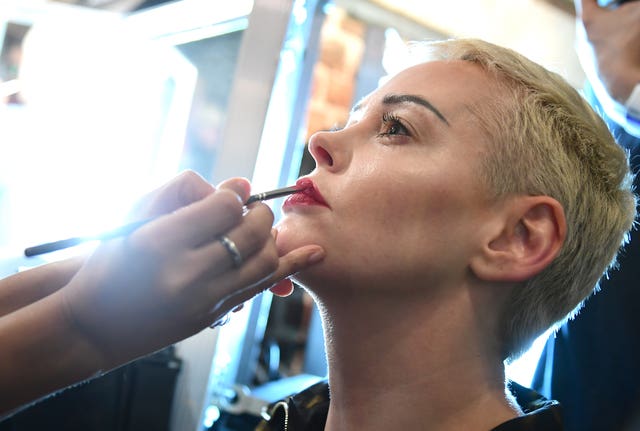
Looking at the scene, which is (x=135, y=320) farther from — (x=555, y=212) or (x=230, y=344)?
(x=230, y=344)

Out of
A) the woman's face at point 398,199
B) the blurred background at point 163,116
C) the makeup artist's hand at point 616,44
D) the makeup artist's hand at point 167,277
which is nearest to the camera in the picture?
the makeup artist's hand at point 167,277

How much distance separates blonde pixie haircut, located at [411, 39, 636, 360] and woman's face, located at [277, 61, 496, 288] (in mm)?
51

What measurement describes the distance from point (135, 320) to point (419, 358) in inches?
18.5

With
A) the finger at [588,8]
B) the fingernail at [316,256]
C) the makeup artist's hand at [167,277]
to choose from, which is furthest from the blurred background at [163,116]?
the makeup artist's hand at [167,277]

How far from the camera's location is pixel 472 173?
3.21ft

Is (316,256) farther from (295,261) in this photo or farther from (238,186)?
(238,186)

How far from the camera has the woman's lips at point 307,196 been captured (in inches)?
38.0

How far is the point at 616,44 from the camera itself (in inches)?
54.1

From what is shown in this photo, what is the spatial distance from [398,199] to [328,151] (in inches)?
5.7

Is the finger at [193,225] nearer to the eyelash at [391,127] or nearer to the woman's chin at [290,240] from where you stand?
the woman's chin at [290,240]

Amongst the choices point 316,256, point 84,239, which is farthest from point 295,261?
point 84,239

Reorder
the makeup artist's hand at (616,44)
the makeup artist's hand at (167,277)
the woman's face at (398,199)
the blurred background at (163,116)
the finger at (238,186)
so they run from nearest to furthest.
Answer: the makeup artist's hand at (167,277), the finger at (238,186), the woman's face at (398,199), the makeup artist's hand at (616,44), the blurred background at (163,116)

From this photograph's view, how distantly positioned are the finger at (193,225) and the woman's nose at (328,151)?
0.29 metres

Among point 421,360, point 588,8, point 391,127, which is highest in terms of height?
point 588,8
